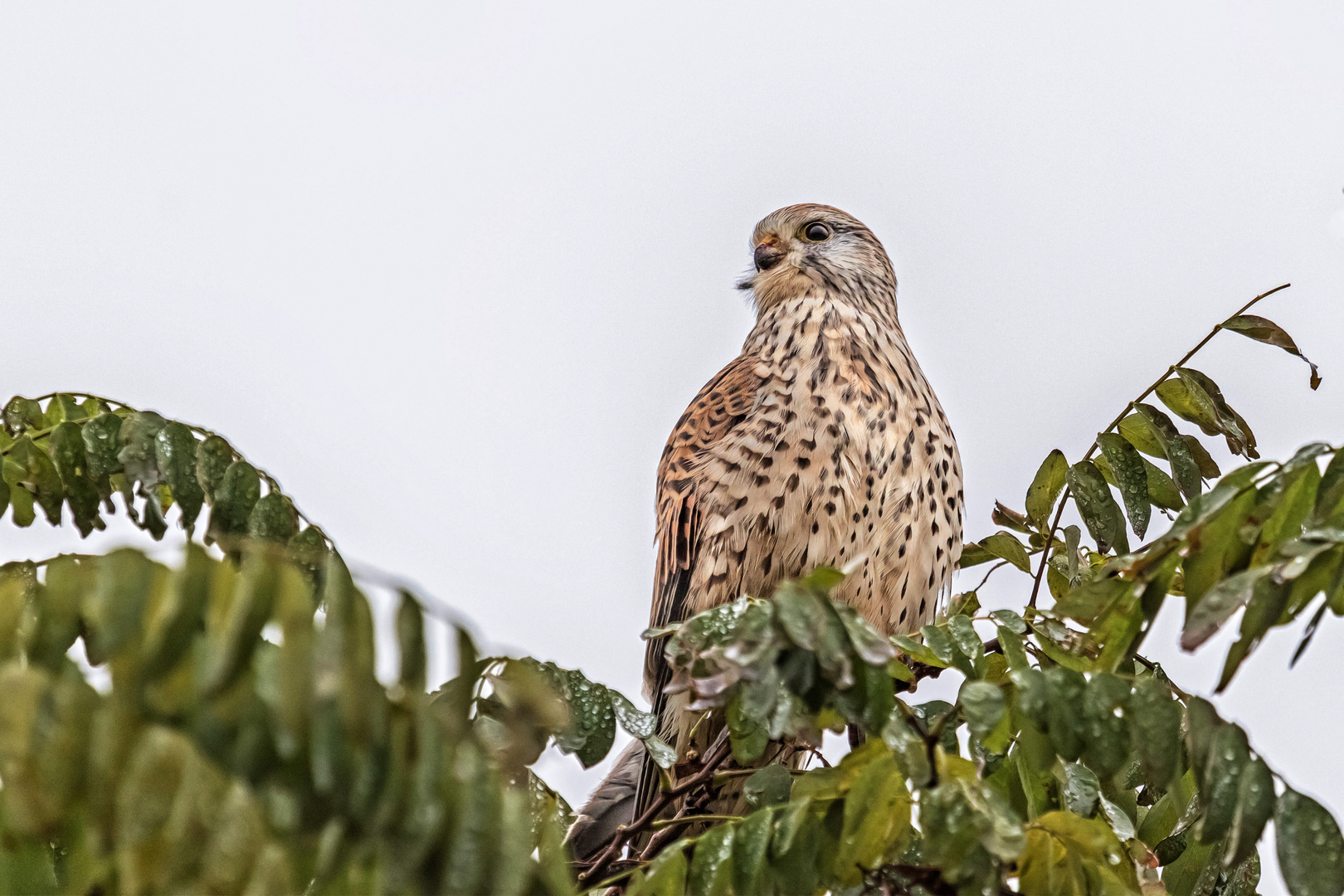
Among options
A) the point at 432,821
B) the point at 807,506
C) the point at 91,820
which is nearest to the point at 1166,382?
the point at 807,506

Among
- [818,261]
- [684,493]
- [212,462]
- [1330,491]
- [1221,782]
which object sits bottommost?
[1221,782]

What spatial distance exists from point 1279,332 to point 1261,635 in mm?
1422

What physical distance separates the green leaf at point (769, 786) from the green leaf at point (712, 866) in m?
0.33

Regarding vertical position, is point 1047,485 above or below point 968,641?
above

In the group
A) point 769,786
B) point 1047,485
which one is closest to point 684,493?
point 1047,485

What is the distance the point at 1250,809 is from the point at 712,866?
0.64 meters

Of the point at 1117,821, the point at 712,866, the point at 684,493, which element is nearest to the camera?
the point at 712,866

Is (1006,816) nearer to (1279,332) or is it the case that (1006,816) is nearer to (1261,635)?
(1261,635)

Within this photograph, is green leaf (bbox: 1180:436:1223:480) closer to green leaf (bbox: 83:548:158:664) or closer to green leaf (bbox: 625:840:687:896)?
green leaf (bbox: 625:840:687:896)

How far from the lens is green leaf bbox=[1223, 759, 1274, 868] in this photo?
1578mm

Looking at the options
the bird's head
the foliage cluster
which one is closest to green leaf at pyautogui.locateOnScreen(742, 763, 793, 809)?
the foliage cluster

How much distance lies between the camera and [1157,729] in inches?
64.0

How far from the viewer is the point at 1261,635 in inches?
58.1

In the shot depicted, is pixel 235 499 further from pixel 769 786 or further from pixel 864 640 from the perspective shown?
pixel 864 640
